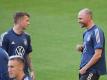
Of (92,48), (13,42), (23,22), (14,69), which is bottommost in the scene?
(92,48)

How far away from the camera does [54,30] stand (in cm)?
2088

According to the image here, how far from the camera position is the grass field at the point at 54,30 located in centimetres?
1530

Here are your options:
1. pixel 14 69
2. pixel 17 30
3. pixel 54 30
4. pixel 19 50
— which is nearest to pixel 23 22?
pixel 17 30

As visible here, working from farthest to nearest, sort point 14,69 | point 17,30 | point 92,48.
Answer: point 17,30
point 92,48
point 14,69

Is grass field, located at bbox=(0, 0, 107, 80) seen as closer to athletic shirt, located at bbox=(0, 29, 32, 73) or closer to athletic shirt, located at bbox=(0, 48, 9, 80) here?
athletic shirt, located at bbox=(0, 29, 32, 73)

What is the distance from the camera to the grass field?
15297 mm

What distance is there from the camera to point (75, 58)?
16344 millimetres

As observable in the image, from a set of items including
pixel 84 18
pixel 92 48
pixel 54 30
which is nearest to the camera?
pixel 84 18

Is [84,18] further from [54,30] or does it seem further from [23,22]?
[54,30]

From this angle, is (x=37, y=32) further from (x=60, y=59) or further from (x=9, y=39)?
(x=9, y=39)

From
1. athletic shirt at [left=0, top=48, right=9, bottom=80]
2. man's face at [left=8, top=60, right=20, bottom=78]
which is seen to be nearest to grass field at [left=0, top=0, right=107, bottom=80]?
athletic shirt at [left=0, top=48, right=9, bottom=80]

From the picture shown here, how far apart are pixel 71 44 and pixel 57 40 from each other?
2.73 ft

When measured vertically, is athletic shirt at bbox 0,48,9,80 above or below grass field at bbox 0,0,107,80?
above

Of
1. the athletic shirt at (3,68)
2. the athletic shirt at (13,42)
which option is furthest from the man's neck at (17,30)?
the athletic shirt at (3,68)
